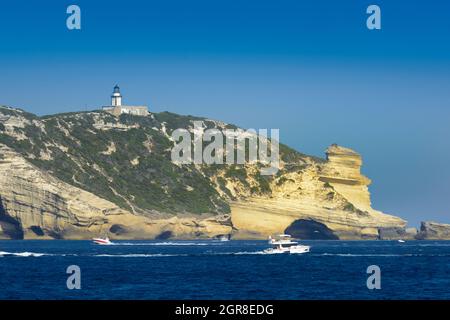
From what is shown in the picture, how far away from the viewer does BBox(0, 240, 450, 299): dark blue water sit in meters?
62.3

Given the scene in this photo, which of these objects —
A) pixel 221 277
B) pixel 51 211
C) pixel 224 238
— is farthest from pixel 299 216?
pixel 221 277

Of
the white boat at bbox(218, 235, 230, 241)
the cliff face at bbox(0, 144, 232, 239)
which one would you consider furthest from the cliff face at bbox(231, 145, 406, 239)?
the cliff face at bbox(0, 144, 232, 239)

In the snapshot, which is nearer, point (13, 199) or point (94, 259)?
point (94, 259)

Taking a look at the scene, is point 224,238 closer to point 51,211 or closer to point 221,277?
point 51,211

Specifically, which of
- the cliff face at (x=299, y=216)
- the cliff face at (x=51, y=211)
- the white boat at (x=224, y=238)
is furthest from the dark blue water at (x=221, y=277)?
the white boat at (x=224, y=238)

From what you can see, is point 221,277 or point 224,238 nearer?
point 221,277

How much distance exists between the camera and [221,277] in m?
76.9

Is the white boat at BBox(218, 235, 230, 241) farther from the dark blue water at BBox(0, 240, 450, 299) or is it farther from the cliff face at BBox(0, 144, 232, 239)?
the dark blue water at BBox(0, 240, 450, 299)

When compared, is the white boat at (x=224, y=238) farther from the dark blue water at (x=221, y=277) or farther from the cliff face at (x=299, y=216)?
the dark blue water at (x=221, y=277)

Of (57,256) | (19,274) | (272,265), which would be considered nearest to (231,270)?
(272,265)

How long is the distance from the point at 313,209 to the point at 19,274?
11717cm

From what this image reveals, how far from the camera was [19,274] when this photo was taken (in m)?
79.4

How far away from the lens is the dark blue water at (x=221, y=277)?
204 ft
